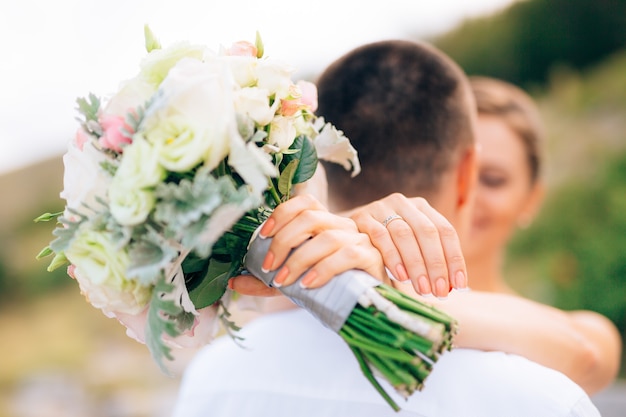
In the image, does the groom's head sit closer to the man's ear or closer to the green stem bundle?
the man's ear

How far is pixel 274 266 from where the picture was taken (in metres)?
1.08

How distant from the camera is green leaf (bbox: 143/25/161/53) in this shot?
117 cm

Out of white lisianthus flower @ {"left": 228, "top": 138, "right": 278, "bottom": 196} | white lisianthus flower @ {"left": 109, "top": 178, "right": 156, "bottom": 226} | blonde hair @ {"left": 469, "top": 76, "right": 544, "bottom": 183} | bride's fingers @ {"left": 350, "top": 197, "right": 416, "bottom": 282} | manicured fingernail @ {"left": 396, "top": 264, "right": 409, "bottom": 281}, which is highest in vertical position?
white lisianthus flower @ {"left": 228, "top": 138, "right": 278, "bottom": 196}

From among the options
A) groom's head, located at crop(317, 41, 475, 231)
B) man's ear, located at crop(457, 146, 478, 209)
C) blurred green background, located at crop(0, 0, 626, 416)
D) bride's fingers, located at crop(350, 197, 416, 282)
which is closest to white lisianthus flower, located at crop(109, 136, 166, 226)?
bride's fingers, located at crop(350, 197, 416, 282)

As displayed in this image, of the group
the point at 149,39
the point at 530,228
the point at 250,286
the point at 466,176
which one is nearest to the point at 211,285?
the point at 250,286

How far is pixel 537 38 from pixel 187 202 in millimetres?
8556

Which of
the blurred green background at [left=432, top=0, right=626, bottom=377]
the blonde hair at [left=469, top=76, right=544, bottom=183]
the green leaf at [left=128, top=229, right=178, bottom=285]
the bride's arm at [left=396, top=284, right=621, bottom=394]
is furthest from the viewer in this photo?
the blurred green background at [left=432, top=0, right=626, bottom=377]

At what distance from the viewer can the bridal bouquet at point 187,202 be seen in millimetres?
951

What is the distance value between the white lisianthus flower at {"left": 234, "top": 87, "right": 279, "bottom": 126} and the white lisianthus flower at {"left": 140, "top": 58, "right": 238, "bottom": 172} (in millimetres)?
56

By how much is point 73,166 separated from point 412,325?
0.66m

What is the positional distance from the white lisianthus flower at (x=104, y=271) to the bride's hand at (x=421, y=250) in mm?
451

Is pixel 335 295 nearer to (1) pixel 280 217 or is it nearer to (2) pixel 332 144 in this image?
(1) pixel 280 217

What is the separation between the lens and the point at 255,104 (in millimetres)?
1067

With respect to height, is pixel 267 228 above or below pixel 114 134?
below
